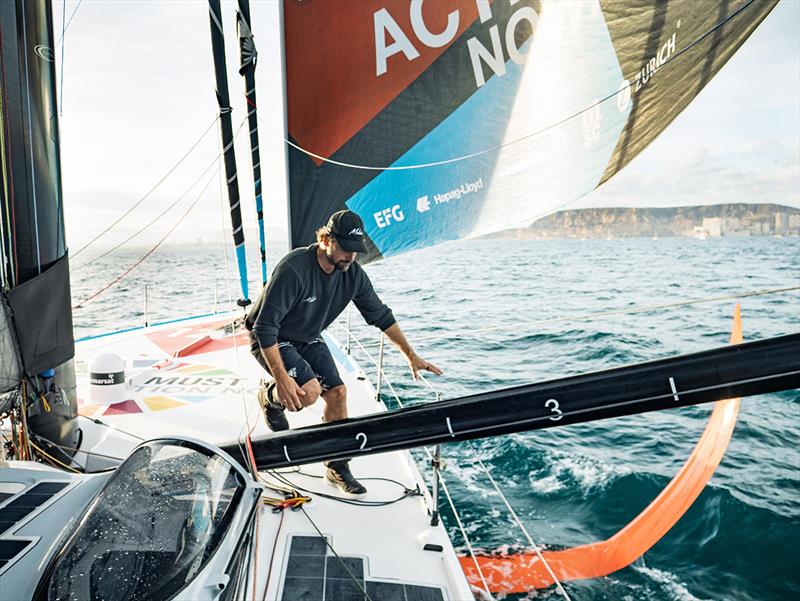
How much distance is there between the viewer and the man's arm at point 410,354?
2889 millimetres

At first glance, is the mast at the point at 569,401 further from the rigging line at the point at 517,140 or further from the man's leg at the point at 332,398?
the rigging line at the point at 517,140

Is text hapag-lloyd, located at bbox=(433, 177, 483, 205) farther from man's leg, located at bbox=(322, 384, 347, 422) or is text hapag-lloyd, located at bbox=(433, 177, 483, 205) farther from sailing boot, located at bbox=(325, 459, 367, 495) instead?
sailing boot, located at bbox=(325, 459, 367, 495)

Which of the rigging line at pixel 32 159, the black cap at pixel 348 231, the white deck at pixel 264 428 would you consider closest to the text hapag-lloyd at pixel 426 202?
the black cap at pixel 348 231

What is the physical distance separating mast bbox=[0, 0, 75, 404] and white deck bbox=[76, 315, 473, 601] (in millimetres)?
988

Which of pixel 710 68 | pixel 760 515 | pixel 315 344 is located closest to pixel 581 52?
pixel 710 68

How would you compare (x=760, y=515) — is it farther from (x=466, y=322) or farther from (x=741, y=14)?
(x=466, y=322)

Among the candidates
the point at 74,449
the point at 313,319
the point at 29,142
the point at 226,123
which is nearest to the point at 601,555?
the point at 313,319

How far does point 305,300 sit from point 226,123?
254cm

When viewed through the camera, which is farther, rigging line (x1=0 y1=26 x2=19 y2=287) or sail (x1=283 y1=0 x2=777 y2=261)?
sail (x1=283 y1=0 x2=777 y2=261)

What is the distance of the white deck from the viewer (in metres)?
2.39

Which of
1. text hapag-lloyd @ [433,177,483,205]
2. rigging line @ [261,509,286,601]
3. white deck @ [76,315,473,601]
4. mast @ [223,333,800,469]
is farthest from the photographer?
text hapag-lloyd @ [433,177,483,205]

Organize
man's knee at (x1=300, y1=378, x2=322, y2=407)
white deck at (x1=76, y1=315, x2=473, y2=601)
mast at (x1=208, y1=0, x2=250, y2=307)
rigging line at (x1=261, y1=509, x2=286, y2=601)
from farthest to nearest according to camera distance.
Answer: mast at (x1=208, y1=0, x2=250, y2=307) < man's knee at (x1=300, y1=378, x2=322, y2=407) < white deck at (x1=76, y1=315, x2=473, y2=601) < rigging line at (x1=261, y1=509, x2=286, y2=601)

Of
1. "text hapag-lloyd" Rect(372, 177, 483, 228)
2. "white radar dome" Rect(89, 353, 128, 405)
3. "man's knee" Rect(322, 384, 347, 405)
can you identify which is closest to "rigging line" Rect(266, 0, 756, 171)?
"text hapag-lloyd" Rect(372, 177, 483, 228)

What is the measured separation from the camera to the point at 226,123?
471 cm
